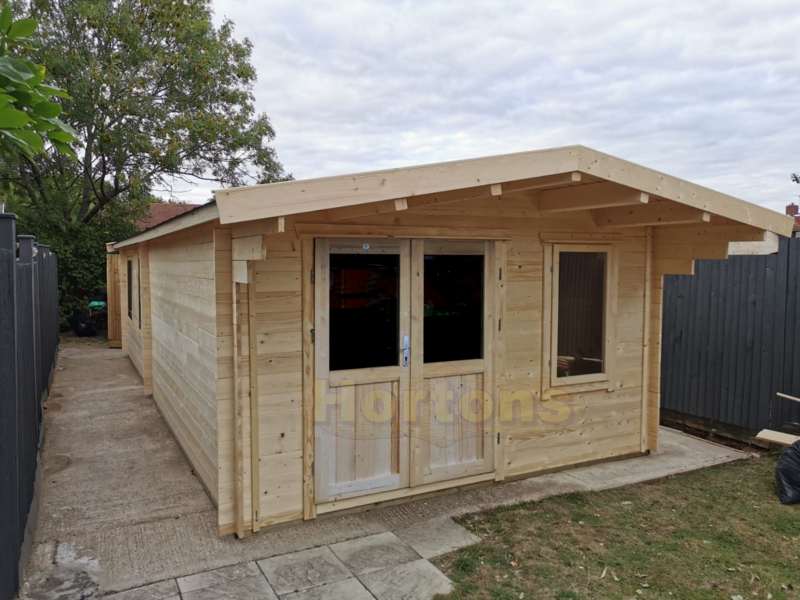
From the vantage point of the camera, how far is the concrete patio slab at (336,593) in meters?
2.92

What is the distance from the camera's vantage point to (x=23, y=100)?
59.1 inches

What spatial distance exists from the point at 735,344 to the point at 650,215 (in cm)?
235

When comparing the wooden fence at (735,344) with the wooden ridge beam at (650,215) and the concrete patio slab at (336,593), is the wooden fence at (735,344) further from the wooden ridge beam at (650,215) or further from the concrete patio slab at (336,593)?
the concrete patio slab at (336,593)

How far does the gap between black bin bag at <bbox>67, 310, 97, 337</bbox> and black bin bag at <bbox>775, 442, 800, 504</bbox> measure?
14060 mm

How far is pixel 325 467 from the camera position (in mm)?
3826

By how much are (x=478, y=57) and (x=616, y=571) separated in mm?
11755

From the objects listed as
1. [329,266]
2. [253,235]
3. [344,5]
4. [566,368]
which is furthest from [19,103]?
[344,5]

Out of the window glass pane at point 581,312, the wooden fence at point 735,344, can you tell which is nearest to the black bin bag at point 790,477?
the wooden fence at point 735,344

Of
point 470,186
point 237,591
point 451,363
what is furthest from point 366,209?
point 237,591

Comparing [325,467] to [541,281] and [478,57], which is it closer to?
[541,281]

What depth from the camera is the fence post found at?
8.33 feet

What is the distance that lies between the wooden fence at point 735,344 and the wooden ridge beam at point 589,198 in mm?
2380

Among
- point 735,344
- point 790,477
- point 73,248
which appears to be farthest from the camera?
point 73,248

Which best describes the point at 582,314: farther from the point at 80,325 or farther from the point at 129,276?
the point at 80,325
